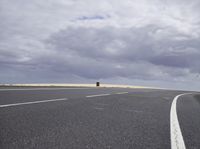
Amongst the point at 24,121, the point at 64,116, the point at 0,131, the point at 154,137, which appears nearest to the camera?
the point at 0,131

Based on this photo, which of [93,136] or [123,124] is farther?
[123,124]

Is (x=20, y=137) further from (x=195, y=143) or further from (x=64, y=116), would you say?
(x=195, y=143)

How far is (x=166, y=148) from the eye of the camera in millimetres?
3998

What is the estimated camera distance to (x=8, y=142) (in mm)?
3793

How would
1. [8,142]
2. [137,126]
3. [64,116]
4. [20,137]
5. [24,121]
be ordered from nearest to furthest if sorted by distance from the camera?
[8,142]
[20,137]
[24,121]
[137,126]
[64,116]

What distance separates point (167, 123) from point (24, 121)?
11.0 feet

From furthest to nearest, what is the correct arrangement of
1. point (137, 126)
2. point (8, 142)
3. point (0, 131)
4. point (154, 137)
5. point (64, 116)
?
point (64, 116) < point (137, 126) < point (154, 137) < point (0, 131) < point (8, 142)

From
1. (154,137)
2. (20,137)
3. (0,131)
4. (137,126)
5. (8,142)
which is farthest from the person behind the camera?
(137,126)

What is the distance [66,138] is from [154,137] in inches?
63.2

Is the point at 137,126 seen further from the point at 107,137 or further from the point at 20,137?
the point at 20,137

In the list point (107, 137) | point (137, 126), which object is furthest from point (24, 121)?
point (137, 126)

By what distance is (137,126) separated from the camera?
573 cm

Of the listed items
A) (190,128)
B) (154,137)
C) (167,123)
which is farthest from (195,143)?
(167,123)

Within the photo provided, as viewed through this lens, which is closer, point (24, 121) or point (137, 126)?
point (24, 121)
